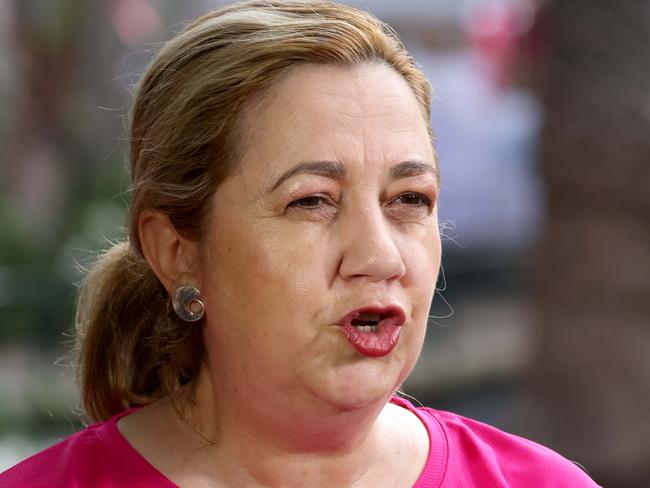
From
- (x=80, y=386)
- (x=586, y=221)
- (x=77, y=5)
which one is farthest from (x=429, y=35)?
(x=80, y=386)

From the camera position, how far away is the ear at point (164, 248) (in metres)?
2.54

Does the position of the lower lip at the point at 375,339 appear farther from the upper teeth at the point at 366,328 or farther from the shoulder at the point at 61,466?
the shoulder at the point at 61,466

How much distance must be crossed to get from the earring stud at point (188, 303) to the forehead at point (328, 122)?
12.5 inches

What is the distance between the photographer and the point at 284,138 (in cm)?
238

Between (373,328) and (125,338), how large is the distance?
71cm

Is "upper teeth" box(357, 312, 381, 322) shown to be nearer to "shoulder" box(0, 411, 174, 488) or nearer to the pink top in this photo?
the pink top

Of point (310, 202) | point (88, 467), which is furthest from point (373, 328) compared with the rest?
point (88, 467)

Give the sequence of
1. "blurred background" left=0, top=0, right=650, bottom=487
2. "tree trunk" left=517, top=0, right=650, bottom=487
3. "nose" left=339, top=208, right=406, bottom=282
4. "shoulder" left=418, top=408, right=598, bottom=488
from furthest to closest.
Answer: "blurred background" left=0, top=0, right=650, bottom=487 → "tree trunk" left=517, top=0, right=650, bottom=487 → "shoulder" left=418, top=408, right=598, bottom=488 → "nose" left=339, top=208, right=406, bottom=282

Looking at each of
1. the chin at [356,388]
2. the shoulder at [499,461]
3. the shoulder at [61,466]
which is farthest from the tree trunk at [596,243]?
the shoulder at [61,466]

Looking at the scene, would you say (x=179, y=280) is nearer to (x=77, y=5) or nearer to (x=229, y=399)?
(x=229, y=399)

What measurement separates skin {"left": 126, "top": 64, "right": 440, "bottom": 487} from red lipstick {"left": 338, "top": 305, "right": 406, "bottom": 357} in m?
0.02

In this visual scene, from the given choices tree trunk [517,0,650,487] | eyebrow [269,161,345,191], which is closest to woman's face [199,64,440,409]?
eyebrow [269,161,345,191]

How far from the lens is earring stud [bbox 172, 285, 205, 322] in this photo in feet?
8.27

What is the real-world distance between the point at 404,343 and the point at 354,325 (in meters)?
0.12
